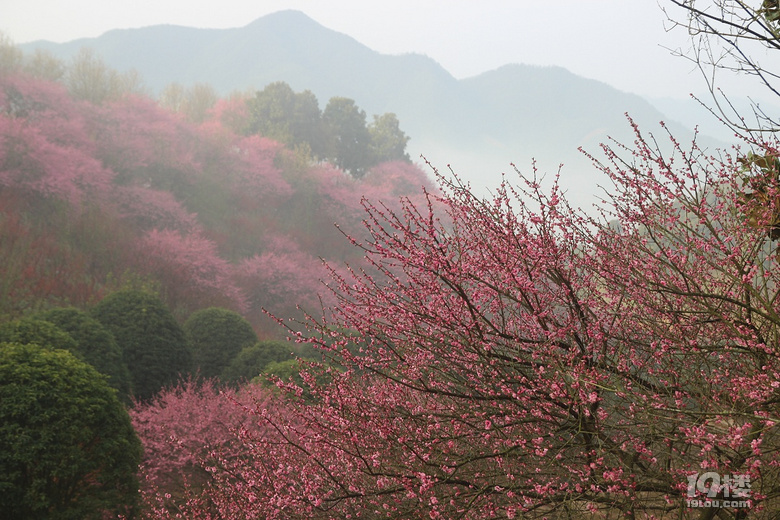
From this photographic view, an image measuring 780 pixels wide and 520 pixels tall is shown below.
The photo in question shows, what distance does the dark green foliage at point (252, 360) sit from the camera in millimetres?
11445

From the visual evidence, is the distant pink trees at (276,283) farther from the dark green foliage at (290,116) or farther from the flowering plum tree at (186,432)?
the dark green foliage at (290,116)

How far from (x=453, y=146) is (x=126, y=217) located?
98.1 metres

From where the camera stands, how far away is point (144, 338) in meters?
10.8

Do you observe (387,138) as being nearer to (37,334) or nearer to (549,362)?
(37,334)

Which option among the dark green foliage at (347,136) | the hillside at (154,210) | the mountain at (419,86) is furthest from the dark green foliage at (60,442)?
the mountain at (419,86)

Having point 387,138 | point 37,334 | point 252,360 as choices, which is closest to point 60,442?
point 37,334

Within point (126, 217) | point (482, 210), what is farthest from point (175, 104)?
point (482, 210)

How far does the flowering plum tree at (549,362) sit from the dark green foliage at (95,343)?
6676 millimetres

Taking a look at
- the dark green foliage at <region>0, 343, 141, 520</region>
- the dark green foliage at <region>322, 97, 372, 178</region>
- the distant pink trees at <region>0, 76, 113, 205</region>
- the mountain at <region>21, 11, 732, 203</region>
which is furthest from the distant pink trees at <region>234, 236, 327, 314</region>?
the mountain at <region>21, 11, 732, 203</region>

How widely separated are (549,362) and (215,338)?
10.5 meters

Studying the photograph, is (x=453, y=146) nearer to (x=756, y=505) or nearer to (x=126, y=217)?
(x=126, y=217)

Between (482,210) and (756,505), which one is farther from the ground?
(482,210)

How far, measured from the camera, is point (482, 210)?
11.4 feet

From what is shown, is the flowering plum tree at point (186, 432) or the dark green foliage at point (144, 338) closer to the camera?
the flowering plum tree at point (186, 432)
